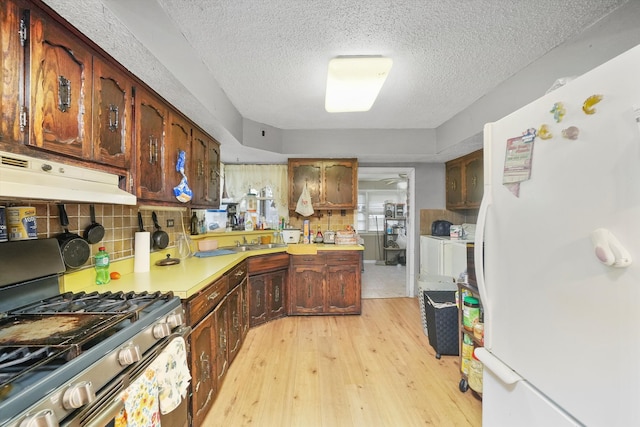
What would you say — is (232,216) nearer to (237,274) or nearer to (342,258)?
(237,274)

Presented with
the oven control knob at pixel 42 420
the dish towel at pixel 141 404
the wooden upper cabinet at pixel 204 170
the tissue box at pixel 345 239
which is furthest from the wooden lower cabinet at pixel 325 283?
the oven control knob at pixel 42 420

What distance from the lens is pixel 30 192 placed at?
0.85 meters

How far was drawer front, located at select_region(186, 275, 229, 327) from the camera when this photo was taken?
144 centimetres

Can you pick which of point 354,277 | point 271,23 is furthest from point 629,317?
point 354,277

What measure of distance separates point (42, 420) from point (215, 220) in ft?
8.76

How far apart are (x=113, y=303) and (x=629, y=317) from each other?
184 cm

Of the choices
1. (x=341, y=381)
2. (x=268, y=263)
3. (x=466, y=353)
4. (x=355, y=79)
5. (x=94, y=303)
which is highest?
(x=355, y=79)

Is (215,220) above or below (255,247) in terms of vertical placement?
above

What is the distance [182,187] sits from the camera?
2.03 metres

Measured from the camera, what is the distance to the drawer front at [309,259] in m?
3.21

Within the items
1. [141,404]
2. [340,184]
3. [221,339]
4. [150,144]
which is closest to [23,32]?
Answer: [150,144]

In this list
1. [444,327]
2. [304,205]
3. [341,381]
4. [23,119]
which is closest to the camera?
[23,119]

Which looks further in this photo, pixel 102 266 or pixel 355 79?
pixel 355 79

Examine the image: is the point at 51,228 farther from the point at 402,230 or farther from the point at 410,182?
the point at 402,230
